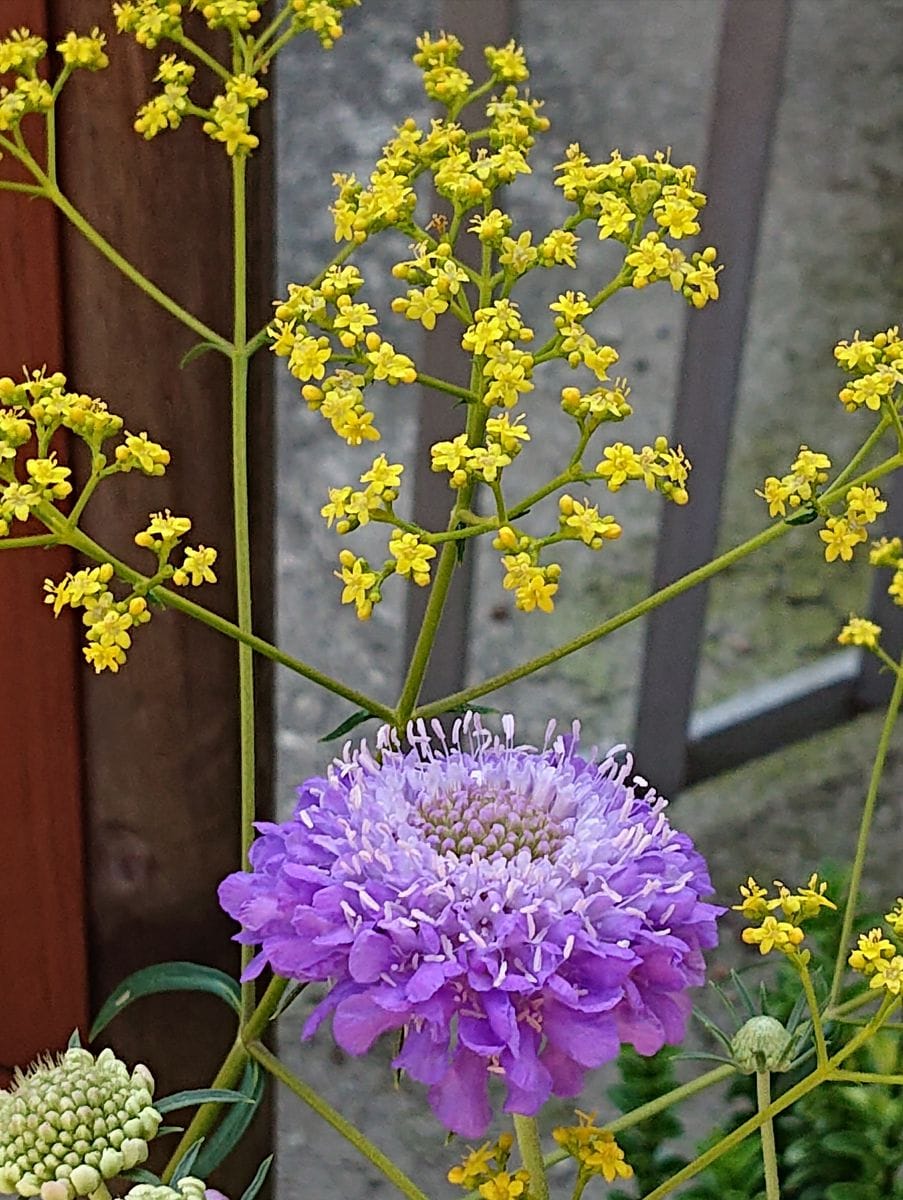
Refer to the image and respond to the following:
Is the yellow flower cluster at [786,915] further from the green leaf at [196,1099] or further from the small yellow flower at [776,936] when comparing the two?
the green leaf at [196,1099]

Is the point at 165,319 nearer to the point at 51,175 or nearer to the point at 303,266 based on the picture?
the point at 51,175

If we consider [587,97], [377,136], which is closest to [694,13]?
[587,97]

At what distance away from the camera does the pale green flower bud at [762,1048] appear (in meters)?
0.59

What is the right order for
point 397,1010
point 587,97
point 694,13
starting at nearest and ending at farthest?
point 397,1010
point 587,97
point 694,13

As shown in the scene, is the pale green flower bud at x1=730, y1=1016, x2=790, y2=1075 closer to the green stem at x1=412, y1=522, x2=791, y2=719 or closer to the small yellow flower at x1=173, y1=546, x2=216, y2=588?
the green stem at x1=412, y1=522, x2=791, y2=719

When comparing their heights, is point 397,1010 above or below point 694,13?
below

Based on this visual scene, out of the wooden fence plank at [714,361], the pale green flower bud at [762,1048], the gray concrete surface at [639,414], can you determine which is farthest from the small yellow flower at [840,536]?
the gray concrete surface at [639,414]

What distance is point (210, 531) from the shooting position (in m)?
0.81

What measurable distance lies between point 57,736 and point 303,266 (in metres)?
1.78

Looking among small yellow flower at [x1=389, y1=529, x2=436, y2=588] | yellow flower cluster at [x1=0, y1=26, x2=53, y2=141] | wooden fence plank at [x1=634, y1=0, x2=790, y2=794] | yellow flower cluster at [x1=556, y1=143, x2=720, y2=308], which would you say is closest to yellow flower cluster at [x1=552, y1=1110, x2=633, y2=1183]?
small yellow flower at [x1=389, y1=529, x2=436, y2=588]

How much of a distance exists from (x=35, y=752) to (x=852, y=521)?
53cm

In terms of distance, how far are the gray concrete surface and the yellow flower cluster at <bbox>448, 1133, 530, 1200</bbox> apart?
2.92 ft

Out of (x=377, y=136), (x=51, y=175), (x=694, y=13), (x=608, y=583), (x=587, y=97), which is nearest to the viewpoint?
(x=51, y=175)

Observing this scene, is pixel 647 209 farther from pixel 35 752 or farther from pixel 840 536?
pixel 35 752
